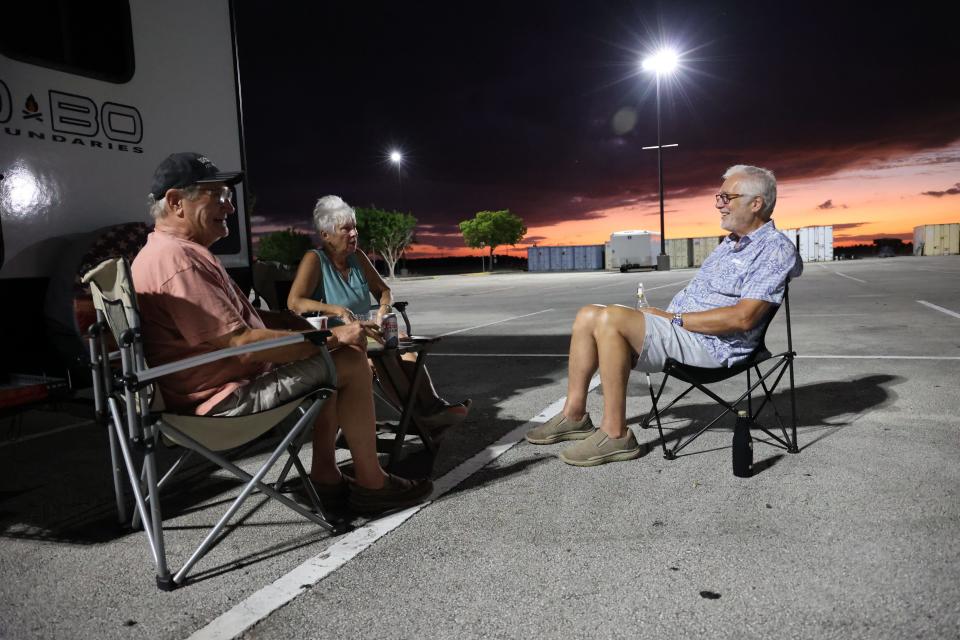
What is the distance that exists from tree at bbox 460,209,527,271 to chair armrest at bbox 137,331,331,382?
63573 mm

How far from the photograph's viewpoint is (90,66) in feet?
11.9

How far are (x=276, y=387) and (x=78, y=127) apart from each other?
2111 mm

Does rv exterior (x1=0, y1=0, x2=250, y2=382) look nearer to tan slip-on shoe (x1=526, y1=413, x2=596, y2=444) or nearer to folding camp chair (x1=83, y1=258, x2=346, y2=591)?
folding camp chair (x1=83, y1=258, x2=346, y2=591)

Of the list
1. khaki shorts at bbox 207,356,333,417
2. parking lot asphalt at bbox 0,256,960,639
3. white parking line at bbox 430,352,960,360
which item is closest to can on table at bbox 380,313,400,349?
khaki shorts at bbox 207,356,333,417

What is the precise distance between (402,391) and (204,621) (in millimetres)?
1898

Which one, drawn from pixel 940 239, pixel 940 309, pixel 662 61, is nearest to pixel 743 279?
pixel 940 309

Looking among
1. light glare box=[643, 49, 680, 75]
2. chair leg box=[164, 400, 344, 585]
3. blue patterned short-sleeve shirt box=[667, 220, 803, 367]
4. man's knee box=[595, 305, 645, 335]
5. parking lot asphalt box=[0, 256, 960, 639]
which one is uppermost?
light glare box=[643, 49, 680, 75]

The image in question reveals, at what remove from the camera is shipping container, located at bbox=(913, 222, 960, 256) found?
57.4m

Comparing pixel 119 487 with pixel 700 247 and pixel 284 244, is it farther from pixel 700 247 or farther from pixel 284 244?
pixel 284 244

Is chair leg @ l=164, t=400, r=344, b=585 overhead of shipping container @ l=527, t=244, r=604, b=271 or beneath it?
beneath

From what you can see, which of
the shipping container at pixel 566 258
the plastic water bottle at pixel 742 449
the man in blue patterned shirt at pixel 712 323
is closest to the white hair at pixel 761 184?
the man in blue patterned shirt at pixel 712 323

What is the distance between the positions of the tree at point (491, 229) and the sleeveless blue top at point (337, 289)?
6155cm

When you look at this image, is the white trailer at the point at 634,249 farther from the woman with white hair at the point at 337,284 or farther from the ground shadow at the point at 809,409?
the woman with white hair at the point at 337,284

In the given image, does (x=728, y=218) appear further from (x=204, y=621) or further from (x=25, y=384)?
(x=25, y=384)
